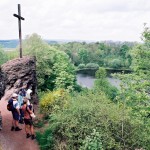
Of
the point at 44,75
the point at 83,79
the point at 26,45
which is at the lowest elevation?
the point at 83,79

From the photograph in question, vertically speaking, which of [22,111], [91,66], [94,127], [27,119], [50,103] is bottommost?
[91,66]

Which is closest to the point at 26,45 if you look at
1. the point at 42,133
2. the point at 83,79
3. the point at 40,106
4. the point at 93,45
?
the point at 40,106

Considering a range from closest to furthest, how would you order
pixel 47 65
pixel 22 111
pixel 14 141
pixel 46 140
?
pixel 14 141, pixel 46 140, pixel 22 111, pixel 47 65

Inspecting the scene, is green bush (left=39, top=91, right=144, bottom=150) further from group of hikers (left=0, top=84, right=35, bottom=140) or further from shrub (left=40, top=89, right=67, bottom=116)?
shrub (left=40, top=89, right=67, bottom=116)

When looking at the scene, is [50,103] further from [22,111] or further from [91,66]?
[91,66]

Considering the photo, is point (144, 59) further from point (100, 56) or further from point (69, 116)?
point (100, 56)

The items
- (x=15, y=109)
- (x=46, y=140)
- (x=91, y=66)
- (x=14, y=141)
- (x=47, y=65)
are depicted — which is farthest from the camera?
(x=91, y=66)

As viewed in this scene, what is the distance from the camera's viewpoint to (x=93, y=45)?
11150 centimetres

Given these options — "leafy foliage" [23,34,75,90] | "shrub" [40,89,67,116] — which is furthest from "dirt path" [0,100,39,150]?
"leafy foliage" [23,34,75,90]

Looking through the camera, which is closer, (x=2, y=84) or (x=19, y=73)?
(x=2, y=84)

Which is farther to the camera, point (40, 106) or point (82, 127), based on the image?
point (40, 106)

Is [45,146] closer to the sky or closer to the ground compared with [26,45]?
closer to the ground

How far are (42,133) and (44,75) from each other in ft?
68.6

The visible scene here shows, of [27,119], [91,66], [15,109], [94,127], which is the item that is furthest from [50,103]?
[91,66]
